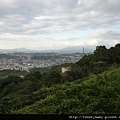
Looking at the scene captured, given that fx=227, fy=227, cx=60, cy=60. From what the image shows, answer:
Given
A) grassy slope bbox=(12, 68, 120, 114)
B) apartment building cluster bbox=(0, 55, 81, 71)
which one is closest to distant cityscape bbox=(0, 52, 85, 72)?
apartment building cluster bbox=(0, 55, 81, 71)

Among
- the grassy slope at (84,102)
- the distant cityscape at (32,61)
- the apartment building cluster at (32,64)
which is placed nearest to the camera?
the grassy slope at (84,102)

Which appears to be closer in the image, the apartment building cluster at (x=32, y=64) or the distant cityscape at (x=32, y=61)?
the apartment building cluster at (x=32, y=64)

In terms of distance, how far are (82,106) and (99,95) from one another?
40.5 inches

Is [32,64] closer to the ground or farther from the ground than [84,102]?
closer to the ground

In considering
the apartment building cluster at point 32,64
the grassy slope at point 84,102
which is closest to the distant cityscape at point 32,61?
the apartment building cluster at point 32,64

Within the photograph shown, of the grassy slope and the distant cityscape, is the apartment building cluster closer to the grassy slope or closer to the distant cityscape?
the distant cityscape

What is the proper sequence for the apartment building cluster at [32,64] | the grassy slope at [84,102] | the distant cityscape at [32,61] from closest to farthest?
the grassy slope at [84,102] → the apartment building cluster at [32,64] → the distant cityscape at [32,61]

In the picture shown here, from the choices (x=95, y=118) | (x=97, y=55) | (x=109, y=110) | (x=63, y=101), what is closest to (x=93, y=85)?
(x=63, y=101)

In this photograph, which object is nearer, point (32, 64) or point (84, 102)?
point (84, 102)

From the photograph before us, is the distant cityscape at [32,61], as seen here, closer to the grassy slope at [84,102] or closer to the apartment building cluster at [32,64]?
the apartment building cluster at [32,64]

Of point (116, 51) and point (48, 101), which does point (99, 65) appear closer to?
point (116, 51)

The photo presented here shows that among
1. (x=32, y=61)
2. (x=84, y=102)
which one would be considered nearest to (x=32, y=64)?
(x=32, y=61)

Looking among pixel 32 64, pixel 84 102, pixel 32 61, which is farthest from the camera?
pixel 32 61

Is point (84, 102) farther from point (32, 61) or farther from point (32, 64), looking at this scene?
point (32, 61)
